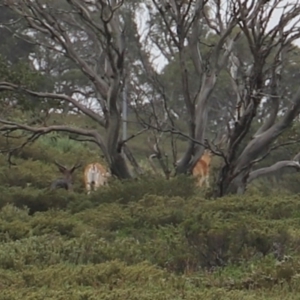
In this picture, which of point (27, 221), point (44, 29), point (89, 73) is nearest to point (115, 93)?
point (89, 73)

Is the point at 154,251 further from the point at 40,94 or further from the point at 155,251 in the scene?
the point at 40,94

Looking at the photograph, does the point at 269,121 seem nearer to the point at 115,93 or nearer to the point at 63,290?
the point at 115,93

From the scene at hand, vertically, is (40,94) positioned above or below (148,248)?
above

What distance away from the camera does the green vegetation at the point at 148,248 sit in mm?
5965

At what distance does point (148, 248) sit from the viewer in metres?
7.78

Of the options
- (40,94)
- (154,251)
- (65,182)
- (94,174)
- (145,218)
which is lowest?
(154,251)

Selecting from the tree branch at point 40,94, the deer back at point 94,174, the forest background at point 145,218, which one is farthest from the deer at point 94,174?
the tree branch at point 40,94

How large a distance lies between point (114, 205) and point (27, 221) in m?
1.65

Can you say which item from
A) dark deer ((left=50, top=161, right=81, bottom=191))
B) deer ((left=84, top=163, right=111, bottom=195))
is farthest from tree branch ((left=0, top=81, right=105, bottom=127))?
deer ((left=84, top=163, right=111, bottom=195))

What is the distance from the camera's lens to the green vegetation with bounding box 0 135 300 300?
5965 mm

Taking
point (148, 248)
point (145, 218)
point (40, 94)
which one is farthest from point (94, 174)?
point (148, 248)

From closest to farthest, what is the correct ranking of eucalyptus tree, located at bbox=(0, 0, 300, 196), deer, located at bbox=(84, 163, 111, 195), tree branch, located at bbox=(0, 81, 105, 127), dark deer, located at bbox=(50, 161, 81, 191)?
1. eucalyptus tree, located at bbox=(0, 0, 300, 196)
2. tree branch, located at bbox=(0, 81, 105, 127)
3. dark deer, located at bbox=(50, 161, 81, 191)
4. deer, located at bbox=(84, 163, 111, 195)

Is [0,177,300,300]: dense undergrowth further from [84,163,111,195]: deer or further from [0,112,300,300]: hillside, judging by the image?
[84,163,111,195]: deer

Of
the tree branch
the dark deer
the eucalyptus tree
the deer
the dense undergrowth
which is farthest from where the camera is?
the deer
